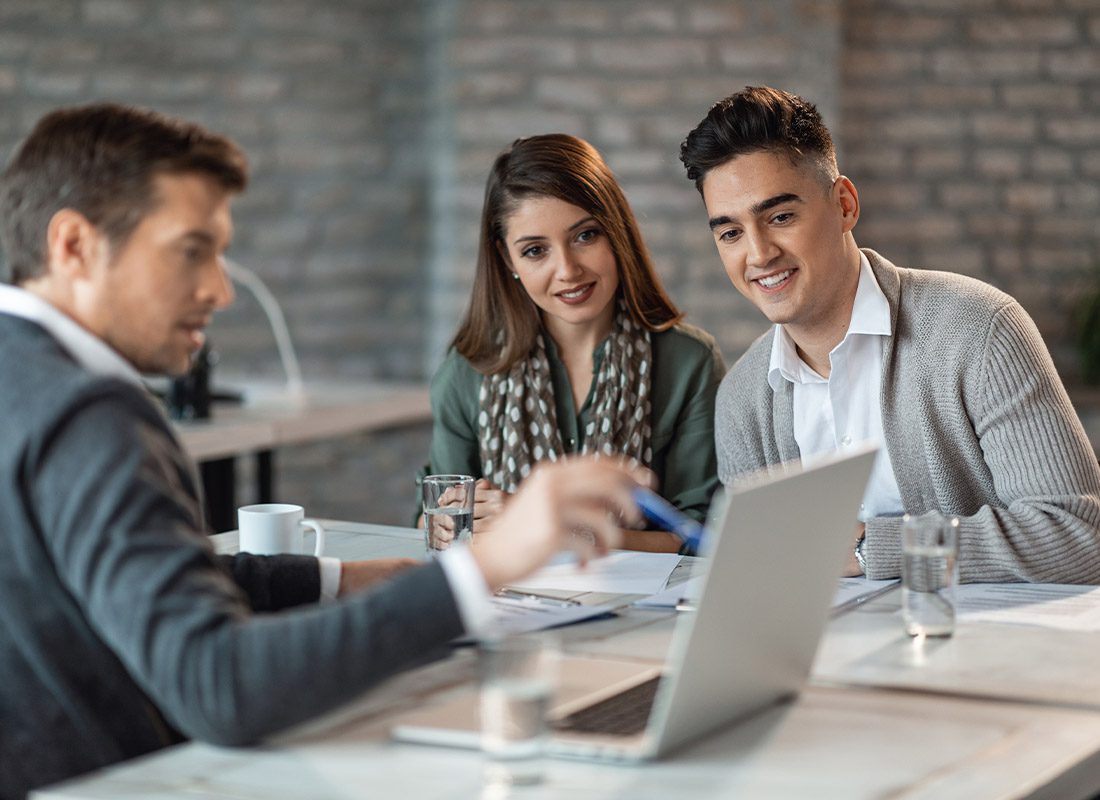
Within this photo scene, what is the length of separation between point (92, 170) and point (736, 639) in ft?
2.22

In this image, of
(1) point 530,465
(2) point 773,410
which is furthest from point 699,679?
(1) point 530,465

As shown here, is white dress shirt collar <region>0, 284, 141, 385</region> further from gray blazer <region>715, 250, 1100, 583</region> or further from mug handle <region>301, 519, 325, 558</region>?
gray blazer <region>715, 250, 1100, 583</region>

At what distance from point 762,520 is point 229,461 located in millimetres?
2657

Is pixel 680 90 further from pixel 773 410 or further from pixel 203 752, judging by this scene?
pixel 203 752

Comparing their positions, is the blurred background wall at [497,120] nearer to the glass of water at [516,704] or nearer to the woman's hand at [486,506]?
the woman's hand at [486,506]

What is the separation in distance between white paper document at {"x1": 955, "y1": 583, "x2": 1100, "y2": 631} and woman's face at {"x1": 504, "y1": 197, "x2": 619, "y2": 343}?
909 millimetres

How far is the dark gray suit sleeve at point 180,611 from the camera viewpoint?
1158mm

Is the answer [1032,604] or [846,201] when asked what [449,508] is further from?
[846,201]

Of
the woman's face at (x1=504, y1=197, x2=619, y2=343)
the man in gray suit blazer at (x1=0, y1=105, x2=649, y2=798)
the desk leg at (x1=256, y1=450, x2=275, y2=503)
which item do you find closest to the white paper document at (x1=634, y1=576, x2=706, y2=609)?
the man in gray suit blazer at (x1=0, y1=105, x2=649, y2=798)

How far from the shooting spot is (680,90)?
495 cm

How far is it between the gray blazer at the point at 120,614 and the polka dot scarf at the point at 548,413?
131 centimetres

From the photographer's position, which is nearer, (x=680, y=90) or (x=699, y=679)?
(x=699, y=679)

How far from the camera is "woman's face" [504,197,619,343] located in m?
2.52

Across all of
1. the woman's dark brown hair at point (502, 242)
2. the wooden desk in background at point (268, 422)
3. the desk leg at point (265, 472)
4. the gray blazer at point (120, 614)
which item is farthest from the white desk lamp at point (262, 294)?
the gray blazer at point (120, 614)
